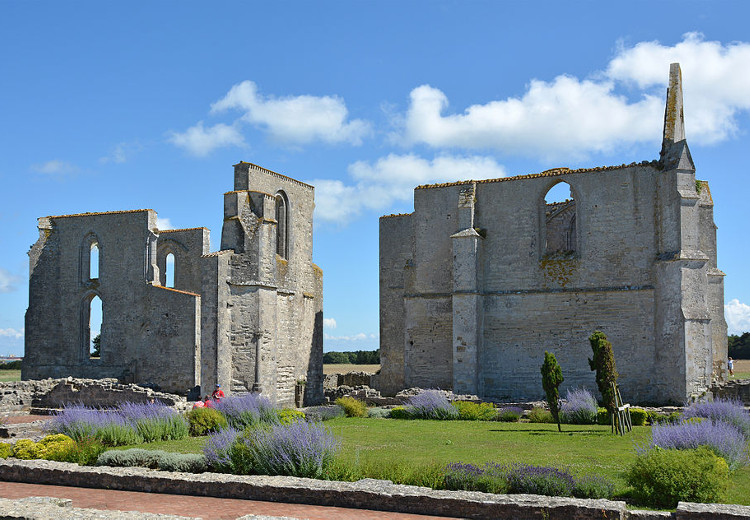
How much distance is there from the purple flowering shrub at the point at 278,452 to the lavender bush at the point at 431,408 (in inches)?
379

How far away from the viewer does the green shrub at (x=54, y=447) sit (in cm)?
1111

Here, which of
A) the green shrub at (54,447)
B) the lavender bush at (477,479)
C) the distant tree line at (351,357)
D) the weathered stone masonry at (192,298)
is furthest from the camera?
the distant tree line at (351,357)

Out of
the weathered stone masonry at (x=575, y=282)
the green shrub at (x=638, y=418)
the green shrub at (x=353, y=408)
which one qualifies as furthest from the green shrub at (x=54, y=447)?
the weathered stone masonry at (x=575, y=282)

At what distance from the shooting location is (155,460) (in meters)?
10.5

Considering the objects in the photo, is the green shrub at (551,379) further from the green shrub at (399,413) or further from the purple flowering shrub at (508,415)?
the green shrub at (399,413)

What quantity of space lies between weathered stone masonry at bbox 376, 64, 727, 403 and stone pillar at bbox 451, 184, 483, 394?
36 mm

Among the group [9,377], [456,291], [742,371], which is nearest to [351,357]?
[9,377]

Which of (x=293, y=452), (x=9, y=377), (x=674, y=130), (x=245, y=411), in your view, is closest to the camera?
(x=293, y=452)

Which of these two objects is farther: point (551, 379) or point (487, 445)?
point (551, 379)

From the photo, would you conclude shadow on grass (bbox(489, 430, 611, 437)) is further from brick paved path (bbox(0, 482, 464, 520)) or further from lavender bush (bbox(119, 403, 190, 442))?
brick paved path (bbox(0, 482, 464, 520))

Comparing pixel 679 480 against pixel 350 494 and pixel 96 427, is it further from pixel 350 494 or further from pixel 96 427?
pixel 96 427

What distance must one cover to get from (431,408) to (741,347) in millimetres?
39808

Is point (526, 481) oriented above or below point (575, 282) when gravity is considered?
below

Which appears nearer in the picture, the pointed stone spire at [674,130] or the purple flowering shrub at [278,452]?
the purple flowering shrub at [278,452]
